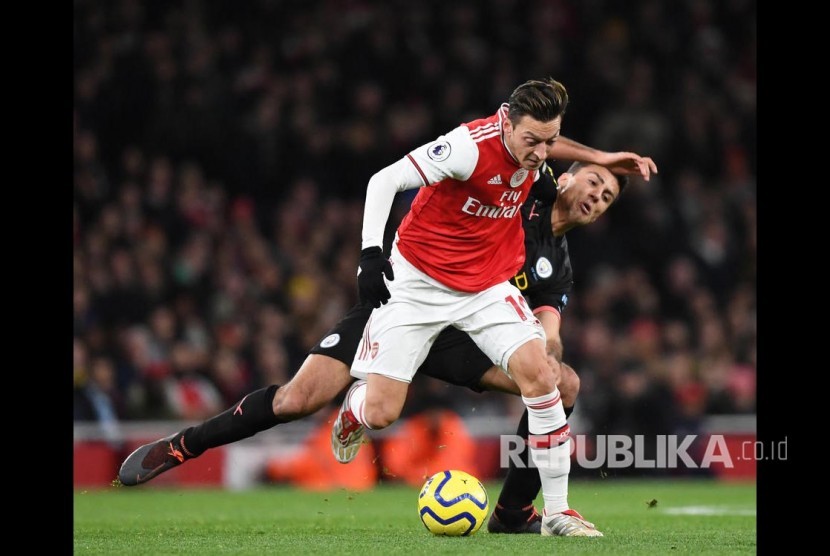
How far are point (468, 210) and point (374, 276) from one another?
73 centimetres

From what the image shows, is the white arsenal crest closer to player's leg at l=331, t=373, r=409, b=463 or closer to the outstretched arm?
the outstretched arm

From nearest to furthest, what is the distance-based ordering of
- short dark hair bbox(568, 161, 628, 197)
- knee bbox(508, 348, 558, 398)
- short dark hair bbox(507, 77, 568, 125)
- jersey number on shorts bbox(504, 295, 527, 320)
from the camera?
short dark hair bbox(507, 77, 568, 125) → knee bbox(508, 348, 558, 398) → jersey number on shorts bbox(504, 295, 527, 320) → short dark hair bbox(568, 161, 628, 197)

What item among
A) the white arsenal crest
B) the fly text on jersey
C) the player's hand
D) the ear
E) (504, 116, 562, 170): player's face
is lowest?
the fly text on jersey

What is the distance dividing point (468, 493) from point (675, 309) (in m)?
8.51

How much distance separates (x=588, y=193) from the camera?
6469 millimetres

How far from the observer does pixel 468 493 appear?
5570 millimetres

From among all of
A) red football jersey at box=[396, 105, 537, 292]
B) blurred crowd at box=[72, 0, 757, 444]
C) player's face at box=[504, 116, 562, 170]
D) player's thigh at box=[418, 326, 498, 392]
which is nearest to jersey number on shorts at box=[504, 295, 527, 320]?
red football jersey at box=[396, 105, 537, 292]

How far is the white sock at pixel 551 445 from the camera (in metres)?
5.61

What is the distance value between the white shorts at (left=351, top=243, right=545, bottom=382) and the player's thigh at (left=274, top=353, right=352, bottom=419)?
0.30 feet

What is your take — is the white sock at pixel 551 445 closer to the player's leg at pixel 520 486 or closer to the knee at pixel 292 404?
the player's leg at pixel 520 486

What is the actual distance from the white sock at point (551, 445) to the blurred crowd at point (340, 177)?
5960 mm

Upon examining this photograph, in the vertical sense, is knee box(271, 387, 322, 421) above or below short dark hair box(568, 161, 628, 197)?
below

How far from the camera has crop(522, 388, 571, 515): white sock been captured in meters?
5.61

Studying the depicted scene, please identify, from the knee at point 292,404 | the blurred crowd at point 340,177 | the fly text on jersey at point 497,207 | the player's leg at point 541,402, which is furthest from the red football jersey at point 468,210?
the blurred crowd at point 340,177
